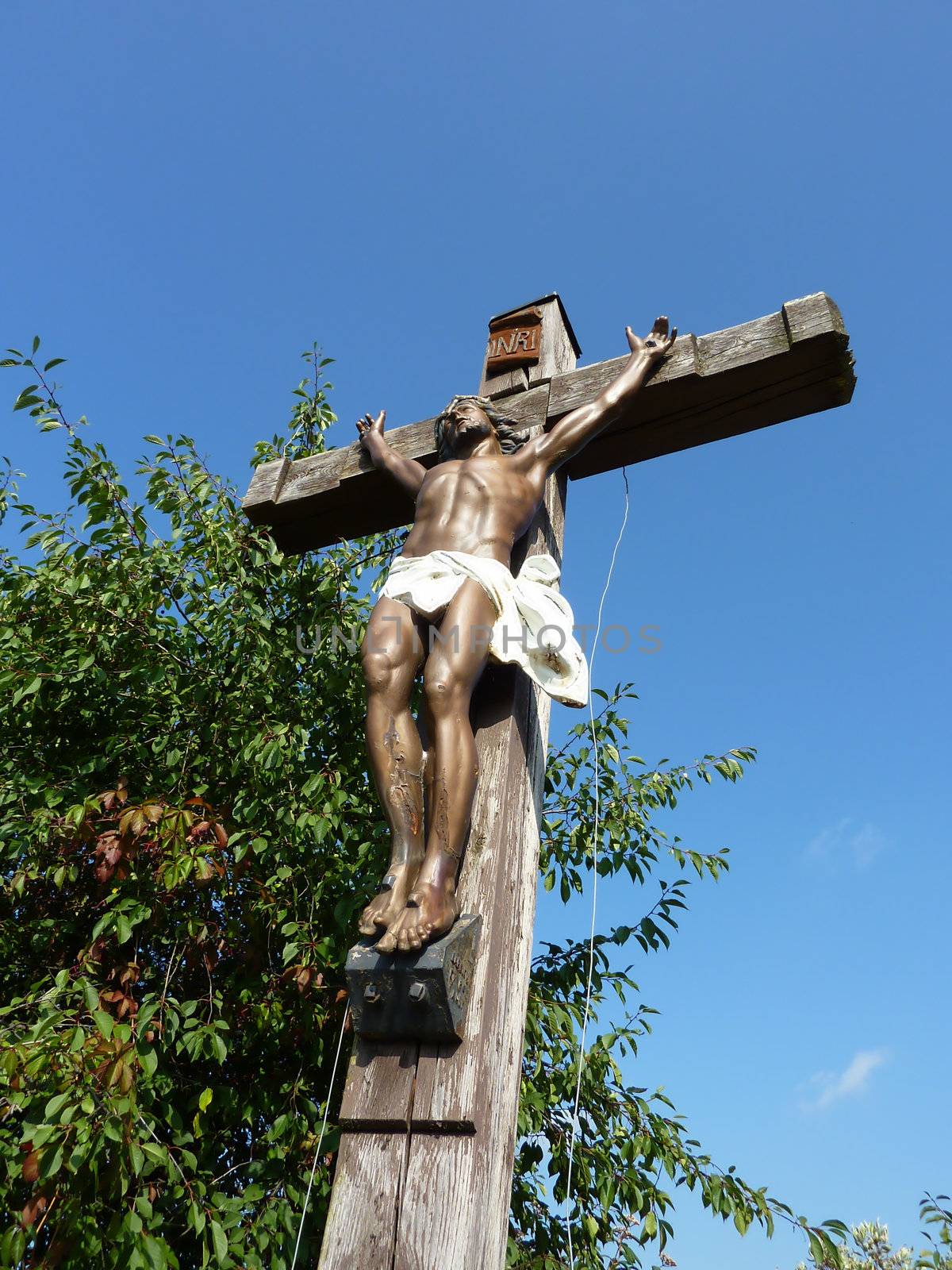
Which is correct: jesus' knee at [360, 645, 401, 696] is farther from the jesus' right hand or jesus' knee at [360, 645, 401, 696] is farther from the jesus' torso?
the jesus' right hand

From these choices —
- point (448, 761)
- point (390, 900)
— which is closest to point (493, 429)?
point (448, 761)

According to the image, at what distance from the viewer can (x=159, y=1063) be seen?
3.42 m

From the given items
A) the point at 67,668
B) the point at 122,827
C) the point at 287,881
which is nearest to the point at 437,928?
the point at 122,827

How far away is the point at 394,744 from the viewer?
2443 millimetres

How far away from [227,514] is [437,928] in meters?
2.80

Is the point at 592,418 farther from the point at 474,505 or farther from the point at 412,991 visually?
the point at 412,991

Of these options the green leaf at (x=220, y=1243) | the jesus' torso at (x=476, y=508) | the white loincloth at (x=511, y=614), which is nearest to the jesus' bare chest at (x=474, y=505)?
the jesus' torso at (x=476, y=508)

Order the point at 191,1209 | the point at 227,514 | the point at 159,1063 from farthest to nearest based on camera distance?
the point at 227,514 < the point at 159,1063 < the point at 191,1209

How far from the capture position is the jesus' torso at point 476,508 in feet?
9.47

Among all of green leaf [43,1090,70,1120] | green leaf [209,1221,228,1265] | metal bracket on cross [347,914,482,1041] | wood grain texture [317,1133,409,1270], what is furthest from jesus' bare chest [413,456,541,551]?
green leaf [209,1221,228,1265]

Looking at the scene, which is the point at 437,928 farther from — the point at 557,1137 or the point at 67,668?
the point at 67,668

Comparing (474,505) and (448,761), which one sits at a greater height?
(474,505)

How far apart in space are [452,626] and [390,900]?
0.72 metres

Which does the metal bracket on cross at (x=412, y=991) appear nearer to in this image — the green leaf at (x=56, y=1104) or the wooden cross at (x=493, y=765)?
the wooden cross at (x=493, y=765)
